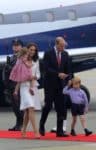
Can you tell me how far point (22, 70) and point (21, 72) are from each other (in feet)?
0.13

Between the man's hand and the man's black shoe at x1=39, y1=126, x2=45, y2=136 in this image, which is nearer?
the man's hand

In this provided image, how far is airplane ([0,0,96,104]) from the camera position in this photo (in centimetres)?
2138

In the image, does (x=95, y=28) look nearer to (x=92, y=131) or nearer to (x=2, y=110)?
(x=2, y=110)

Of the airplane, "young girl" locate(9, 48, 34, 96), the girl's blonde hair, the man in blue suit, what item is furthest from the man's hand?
the airplane

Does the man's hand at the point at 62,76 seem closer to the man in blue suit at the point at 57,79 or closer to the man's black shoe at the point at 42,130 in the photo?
the man in blue suit at the point at 57,79

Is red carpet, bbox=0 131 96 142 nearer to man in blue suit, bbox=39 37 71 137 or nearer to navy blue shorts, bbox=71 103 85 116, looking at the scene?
man in blue suit, bbox=39 37 71 137

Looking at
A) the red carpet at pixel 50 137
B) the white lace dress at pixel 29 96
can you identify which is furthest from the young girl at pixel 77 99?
the white lace dress at pixel 29 96

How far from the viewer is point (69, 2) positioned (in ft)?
71.2

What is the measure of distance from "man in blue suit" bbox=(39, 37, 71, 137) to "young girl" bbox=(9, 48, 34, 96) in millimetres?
335

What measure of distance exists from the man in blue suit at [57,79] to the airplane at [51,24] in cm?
605

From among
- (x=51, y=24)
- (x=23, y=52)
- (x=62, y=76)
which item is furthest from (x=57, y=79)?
(x=51, y=24)

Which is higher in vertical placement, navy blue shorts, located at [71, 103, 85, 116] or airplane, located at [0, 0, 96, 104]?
airplane, located at [0, 0, 96, 104]

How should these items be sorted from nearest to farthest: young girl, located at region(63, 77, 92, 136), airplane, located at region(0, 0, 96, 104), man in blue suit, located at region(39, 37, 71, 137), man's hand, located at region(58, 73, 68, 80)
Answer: man's hand, located at region(58, 73, 68, 80), man in blue suit, located at region(39, 37, 71, 137), young girl, located at region(63, 77, 92, 136), airplane, located at region(0, 0, 96, 104)

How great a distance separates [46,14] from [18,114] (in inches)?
229
